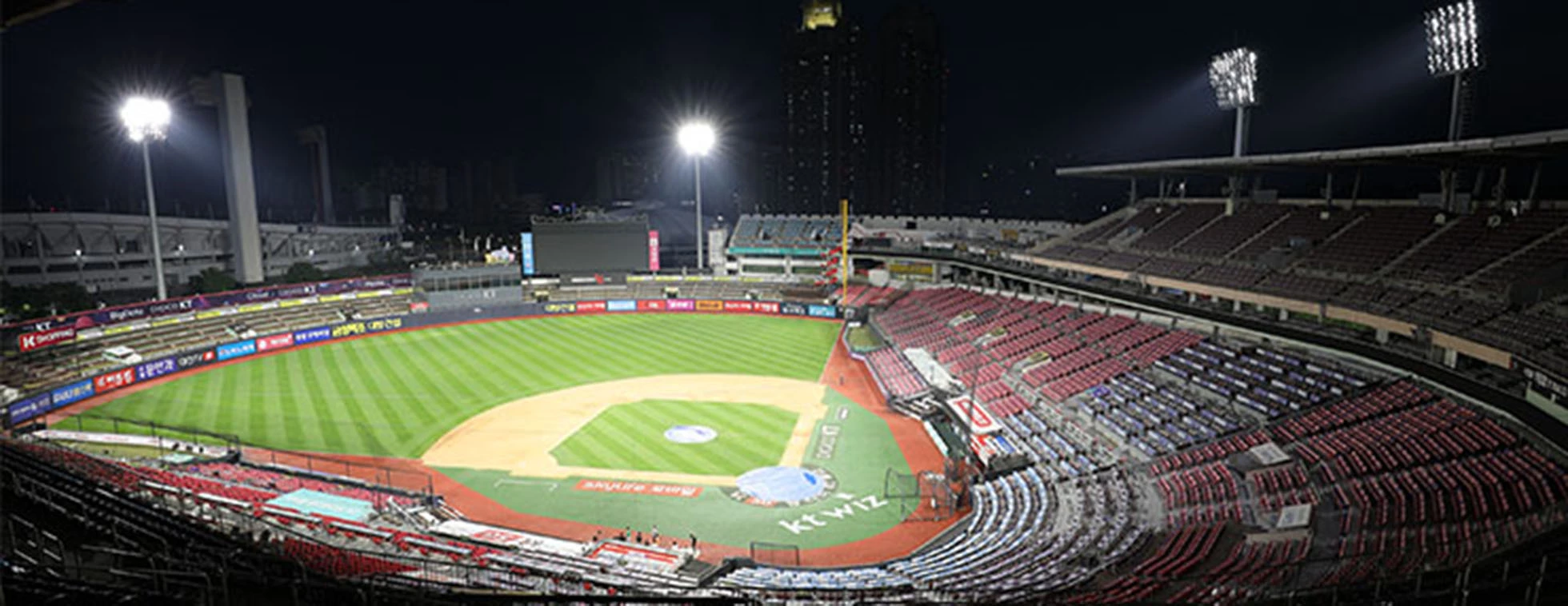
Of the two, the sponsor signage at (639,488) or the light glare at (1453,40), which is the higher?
the light glare at (1453,40)

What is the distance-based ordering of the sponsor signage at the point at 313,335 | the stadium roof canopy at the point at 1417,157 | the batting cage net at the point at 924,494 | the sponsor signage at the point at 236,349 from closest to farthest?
the stadium roof canopy at the point at 1417,157
the batting cage net at the point at 924,494
the sponsor signage at the point at 236,349
the sponsor signage at the point at 313,335

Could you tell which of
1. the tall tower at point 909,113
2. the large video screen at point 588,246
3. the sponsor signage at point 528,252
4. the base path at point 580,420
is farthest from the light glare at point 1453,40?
the tall tower at point 909,113

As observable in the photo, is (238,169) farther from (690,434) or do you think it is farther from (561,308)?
(690,434)

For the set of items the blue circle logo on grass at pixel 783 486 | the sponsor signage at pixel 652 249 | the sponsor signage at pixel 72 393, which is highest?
the sponsor signage at pixel 652 249

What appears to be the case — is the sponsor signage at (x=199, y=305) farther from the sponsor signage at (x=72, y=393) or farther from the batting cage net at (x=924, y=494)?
the batting cage net at (x=924, y=494)

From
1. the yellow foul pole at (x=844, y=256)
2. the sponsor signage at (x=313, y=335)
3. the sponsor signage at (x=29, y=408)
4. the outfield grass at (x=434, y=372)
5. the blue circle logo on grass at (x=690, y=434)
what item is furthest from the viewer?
the yellow foul pole at (x=844, y=256)

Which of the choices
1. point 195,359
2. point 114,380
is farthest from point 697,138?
point 114,380
